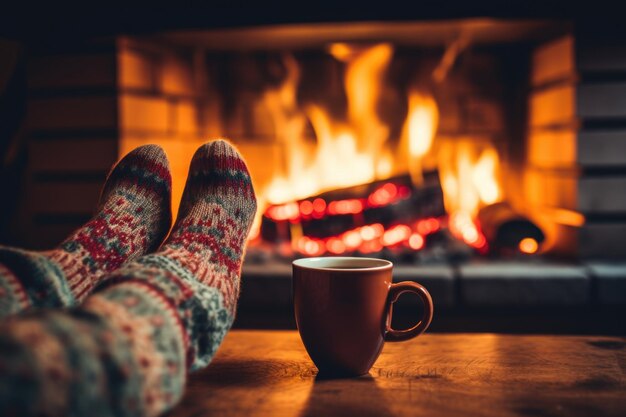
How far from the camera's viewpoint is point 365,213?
68.1 inches

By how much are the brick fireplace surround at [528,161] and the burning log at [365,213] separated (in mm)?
156

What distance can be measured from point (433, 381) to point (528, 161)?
162 cm

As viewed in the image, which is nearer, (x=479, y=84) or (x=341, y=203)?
(x=341, y=203)

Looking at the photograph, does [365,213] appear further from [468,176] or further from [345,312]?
[345,312]

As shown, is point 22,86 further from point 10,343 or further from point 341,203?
point 10,343

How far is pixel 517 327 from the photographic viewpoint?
153cm

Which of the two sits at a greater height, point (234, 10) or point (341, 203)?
point (234, 10)

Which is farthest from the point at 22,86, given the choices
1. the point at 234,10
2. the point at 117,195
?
the point at 117,195

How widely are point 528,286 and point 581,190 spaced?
0.32 m

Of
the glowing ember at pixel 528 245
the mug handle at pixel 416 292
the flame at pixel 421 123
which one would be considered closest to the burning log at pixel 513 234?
the glowing ember at pixel 528 245

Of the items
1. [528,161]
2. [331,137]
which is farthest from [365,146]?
[528,161]

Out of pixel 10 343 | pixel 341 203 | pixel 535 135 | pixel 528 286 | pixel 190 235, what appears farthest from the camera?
pixel 535 135

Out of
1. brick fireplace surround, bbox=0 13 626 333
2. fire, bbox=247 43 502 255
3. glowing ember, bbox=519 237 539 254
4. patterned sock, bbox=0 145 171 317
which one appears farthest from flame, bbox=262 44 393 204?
patterned sock, bbox=0 145 171 317

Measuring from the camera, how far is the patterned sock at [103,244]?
0.44 meters
